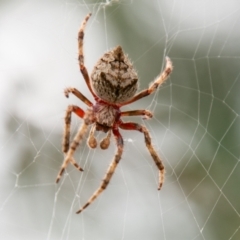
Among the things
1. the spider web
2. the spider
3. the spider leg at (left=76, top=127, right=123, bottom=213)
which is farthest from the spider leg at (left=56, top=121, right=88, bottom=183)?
the spider web

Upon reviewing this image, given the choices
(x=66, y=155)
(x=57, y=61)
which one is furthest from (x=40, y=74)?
(x=66, y=155)

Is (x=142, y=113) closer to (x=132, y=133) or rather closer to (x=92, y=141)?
(x=92, y=141)

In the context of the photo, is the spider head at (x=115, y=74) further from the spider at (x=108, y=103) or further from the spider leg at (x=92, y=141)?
the spider leg at (x=92, y=141)

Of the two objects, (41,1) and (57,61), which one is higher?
(41,1)

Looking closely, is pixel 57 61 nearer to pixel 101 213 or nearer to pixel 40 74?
pixel 40 74

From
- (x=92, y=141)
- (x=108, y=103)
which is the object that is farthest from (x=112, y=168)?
(x=108, y=103)

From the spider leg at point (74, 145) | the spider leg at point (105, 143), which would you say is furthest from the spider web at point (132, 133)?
the spider leg at point (74, 145)
